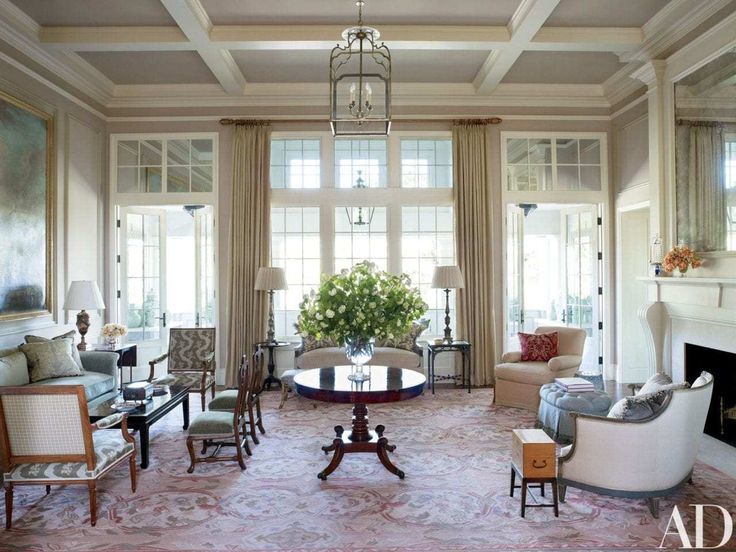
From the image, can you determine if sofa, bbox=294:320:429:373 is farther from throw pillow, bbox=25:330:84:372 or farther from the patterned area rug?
throw pillow, bbox=25:330:84:372

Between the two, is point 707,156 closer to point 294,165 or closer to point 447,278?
point 447,278

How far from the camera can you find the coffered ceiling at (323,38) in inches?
202

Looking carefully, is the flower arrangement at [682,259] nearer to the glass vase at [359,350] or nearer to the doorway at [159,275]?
the glass vase at [359,350]

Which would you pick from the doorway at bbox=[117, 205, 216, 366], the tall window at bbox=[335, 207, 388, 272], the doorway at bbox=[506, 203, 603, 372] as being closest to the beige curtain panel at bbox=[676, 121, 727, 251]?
the doorway at bbox=[506, 203, 603, 372]

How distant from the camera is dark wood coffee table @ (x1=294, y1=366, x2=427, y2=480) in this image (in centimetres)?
399

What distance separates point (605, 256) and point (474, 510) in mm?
5086

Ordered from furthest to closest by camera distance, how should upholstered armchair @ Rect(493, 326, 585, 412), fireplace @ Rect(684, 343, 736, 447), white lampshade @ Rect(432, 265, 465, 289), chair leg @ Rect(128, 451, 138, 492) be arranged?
1. white lampshade @ Rect(432, 265, 465, 289)
2. upholstered armchair @ Rect(493, 326, 585, 412)
3. fireplace @ Rect(684, 343, 736, 447)
4. chair leg @ Rect(128, 451, 138, 492)

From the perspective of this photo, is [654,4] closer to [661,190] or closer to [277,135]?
[661,190]

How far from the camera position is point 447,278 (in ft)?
22.2

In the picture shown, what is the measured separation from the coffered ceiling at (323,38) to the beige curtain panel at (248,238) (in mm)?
776

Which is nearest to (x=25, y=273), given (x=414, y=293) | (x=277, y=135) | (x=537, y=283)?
(x=277, y=135)

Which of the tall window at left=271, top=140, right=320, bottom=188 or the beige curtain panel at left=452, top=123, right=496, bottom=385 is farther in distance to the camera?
the tall window at left=271, top=140, right=320, bottom=188

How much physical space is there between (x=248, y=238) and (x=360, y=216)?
1.59m

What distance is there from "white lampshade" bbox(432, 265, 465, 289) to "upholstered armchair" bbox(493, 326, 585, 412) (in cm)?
110
